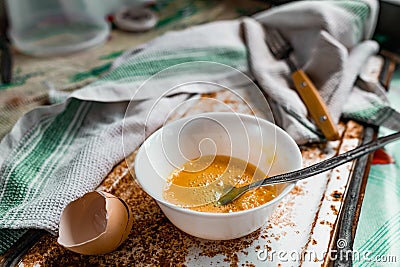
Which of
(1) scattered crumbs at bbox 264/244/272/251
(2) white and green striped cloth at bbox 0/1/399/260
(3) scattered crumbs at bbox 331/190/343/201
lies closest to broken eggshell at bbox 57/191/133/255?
(2) white and green striped cloth at bbox 0/1/399/260

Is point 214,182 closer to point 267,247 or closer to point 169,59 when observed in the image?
point 267,247

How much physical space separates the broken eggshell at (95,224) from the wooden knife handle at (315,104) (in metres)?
0.33

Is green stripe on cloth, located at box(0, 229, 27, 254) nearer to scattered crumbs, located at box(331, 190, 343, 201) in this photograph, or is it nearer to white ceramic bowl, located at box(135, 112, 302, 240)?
Answer: white ceramic bowl, located at box(135, 112, 302, 240)

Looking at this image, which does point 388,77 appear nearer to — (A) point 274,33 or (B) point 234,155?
(A) point 274,33

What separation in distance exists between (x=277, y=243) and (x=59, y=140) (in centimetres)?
37

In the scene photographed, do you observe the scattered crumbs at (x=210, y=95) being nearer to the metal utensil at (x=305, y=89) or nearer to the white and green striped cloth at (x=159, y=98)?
the white and green striped cloth at (x=159, y=98)

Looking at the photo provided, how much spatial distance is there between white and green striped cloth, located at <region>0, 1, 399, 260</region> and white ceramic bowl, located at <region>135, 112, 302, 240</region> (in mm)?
61

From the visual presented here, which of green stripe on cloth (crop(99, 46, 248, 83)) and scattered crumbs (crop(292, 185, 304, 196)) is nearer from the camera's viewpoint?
scattered crumbs (crop(292, 185, 304, 196))

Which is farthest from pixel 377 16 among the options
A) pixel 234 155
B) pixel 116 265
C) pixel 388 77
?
pixel 116 265

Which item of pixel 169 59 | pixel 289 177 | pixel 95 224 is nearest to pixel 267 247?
pixel 289 177

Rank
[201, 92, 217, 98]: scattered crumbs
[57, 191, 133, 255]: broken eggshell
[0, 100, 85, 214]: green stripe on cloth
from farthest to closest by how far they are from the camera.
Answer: [201, 92, 217, 98]: scattered crumbs < [0, 100, 85, 214]: green stripe on cloth < [57, 191, 133, 255]: broken eggshell

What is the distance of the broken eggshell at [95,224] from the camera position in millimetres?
539

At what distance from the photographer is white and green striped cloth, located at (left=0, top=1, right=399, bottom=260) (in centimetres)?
65

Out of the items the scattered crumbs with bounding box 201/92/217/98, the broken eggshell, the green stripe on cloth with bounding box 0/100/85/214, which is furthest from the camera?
the scattered crumbs with bounding box 201/92/217/98
